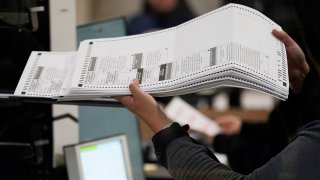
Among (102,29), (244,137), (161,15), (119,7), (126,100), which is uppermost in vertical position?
(119,7)

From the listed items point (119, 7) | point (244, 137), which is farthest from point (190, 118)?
point (119, 7)

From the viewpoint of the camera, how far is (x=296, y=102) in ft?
3.38

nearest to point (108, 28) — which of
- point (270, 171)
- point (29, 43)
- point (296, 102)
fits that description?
point (29, 43)

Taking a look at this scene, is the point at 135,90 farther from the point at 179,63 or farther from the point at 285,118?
the point at 285,118

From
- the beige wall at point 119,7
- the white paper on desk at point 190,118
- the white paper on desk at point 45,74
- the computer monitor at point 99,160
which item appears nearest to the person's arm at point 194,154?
the white paper on desk at point 45,74

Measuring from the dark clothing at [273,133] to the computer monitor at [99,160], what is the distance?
31 centimetres

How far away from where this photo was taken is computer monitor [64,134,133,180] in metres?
1.08

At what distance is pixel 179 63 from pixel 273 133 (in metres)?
0.51

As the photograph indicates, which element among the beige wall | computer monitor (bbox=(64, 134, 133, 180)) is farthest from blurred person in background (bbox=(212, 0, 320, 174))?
the beige wall

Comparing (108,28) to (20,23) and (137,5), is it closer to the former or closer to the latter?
(20,23)

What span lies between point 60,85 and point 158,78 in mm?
199

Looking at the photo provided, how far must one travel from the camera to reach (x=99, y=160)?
1.11 meters

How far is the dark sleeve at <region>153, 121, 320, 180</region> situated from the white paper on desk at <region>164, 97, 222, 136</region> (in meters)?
1.03

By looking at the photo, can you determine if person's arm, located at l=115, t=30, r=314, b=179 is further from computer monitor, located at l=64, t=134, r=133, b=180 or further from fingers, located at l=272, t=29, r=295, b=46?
computer monitor, located at l=64, t=134, r=133, b=180
